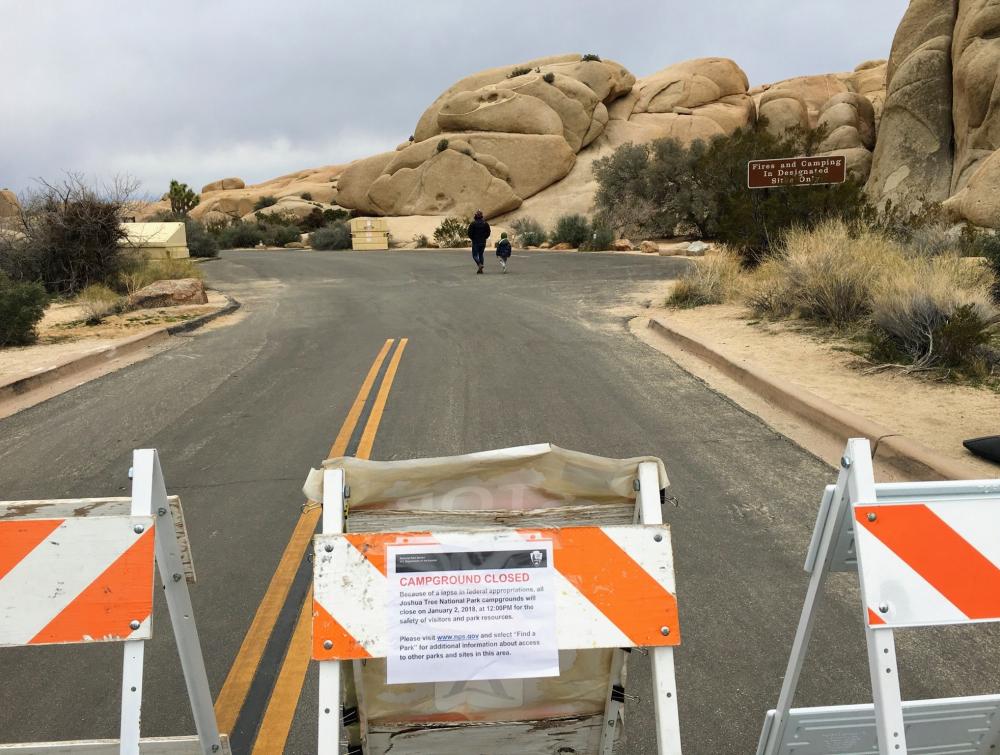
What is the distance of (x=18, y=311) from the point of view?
1463cm

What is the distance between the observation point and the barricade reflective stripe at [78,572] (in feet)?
8.48

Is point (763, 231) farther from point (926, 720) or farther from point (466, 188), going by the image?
point (466, 188)

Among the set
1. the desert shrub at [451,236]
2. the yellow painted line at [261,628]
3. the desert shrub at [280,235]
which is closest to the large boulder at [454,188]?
the desert shrub at [451,236]

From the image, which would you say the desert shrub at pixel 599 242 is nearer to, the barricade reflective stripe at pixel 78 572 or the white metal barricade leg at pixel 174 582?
the white metal barricade leg at pixel 174 582

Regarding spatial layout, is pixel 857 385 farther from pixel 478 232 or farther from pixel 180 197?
pixel 180 197

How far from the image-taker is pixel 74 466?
7453 millimetres

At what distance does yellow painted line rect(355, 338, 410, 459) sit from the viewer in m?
7.47

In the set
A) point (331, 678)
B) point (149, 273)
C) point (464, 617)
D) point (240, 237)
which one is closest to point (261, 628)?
point (331, 678)

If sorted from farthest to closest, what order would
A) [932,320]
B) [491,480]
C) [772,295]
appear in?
[772,295], [932,320], [491,480]

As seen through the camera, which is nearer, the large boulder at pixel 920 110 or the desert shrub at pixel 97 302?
the desert shrub at pixel 97 302

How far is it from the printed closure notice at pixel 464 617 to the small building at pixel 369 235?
165 ft

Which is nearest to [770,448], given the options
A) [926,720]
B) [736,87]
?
[926,720]

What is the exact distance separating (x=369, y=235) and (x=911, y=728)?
167 ft

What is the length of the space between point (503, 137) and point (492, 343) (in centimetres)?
5027
